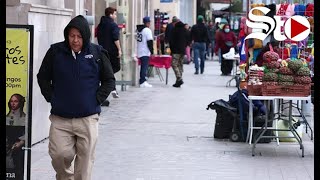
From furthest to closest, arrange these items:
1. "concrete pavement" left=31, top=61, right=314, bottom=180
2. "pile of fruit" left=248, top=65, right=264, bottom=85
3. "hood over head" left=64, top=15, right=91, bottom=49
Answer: "pile of fruit" left=248, top=65, right=264, bottom=85
"concrete pavement" left=31, top=61, right=314, bottom=180
"hood over head" left=64, top=15, right=91, bottom=49

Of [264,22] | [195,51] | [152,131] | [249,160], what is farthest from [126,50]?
[249,160]

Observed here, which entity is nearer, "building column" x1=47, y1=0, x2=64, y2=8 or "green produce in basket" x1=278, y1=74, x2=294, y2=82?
"green produce in basket" x1=278, y1=74, x2=294, y2=82

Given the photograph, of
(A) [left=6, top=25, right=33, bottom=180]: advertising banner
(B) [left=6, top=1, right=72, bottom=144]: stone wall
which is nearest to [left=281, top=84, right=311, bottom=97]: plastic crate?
(B) [left=6, top=1, right=72, bottom=144]: stone wall

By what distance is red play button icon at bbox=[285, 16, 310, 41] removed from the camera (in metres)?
11.0

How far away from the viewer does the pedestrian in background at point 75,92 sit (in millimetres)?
6742

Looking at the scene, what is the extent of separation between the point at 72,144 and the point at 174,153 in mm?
3840

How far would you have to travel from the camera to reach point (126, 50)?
20969mm

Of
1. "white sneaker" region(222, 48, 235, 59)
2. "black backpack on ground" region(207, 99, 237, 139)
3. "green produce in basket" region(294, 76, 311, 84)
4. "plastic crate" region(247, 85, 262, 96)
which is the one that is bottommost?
"black backpack on ground" region(207, 99, 237, 139)

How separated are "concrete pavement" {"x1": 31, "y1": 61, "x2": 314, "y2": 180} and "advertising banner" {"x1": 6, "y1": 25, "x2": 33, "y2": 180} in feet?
6.23

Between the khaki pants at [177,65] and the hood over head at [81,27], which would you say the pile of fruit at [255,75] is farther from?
the khaki pants at [177,65]

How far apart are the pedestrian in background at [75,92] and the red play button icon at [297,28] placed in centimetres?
471

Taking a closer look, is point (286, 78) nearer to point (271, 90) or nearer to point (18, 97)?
point (271, 90)

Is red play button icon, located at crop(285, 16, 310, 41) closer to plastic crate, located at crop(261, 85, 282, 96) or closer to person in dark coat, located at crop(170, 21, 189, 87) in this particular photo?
plastic crate, located at crop(261, 85, 282, 96)

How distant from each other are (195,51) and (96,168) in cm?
1798
